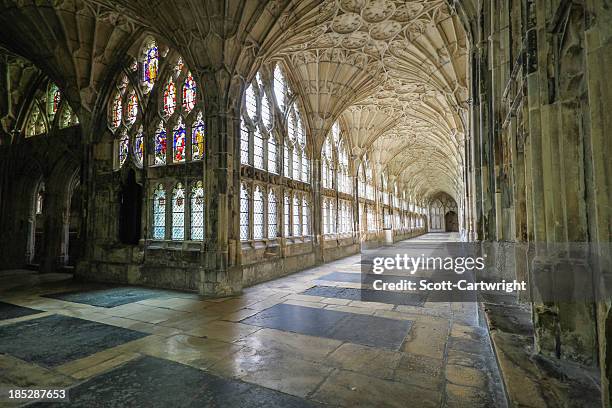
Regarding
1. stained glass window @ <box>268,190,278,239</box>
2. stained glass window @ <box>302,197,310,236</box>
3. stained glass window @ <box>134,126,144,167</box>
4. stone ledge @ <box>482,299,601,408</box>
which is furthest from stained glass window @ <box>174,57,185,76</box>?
stone ledge @ <box>482,299,601,408</box>

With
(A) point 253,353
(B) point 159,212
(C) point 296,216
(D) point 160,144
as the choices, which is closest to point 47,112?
(D) point 160,144

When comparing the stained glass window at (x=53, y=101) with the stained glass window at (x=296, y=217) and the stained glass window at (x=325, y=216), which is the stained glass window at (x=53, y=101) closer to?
the stained glass window at (x=296, y=217)

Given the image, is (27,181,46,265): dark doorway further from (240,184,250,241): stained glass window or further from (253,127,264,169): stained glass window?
(253,127,264,169): stained glass window

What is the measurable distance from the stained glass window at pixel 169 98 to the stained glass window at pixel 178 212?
2458 millimetres

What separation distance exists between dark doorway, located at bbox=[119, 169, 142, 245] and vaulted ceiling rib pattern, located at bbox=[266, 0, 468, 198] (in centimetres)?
595

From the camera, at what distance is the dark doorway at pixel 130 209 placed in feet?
31.3

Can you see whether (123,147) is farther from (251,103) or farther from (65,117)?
(251,103)

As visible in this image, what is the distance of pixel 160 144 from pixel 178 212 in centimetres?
235

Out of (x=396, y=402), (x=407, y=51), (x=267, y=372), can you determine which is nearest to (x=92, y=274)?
(x=267, y=372)

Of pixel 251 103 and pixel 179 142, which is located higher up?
pixel 251 103

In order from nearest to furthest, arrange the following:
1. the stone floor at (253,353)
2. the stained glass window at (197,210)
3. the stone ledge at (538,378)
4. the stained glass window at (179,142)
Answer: the stone ledge at (538,378) → the stone floor at (253,353) → the stained glass window at (197,210) → the stained glass window at (179,142)

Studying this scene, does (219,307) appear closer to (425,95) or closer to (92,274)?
(92,274)

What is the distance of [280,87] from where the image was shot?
12.0 meters

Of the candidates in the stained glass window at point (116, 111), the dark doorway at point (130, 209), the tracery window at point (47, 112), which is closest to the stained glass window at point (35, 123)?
the tracery window at point (47, 112)
